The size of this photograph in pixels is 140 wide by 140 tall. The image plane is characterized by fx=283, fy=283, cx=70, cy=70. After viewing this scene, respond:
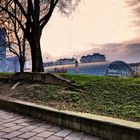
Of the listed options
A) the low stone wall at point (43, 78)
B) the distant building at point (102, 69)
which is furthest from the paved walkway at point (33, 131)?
the distant building at point (102, 69)

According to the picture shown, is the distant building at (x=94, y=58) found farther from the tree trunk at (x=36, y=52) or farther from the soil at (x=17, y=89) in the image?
the soil at (x=17, y=89)

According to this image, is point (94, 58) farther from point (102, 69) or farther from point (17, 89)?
point (17, 89)

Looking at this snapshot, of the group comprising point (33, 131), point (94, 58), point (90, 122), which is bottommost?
point (33, 131)

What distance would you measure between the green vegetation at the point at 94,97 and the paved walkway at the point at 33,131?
68 cm

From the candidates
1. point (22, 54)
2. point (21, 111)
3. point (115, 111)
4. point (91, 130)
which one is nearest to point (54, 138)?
point (91, 130)

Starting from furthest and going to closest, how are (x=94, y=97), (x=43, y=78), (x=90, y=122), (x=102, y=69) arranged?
(x=102, y=69)
(x=43, y=78)
(x=94, y=97)
(x=90, y=122)

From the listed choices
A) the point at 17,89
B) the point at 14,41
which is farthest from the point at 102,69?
the point at 17,89

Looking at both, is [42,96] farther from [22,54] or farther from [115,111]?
[22,54]

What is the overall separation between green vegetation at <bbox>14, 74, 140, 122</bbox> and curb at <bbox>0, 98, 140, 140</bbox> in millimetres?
362

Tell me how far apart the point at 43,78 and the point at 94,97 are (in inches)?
138

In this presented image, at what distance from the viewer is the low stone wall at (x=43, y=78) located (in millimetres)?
9125

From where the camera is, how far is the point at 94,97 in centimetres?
688

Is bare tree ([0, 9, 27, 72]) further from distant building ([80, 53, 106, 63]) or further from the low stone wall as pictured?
distant building ([80, 53, 106, 63])

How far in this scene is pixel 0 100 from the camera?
7.86 meters
